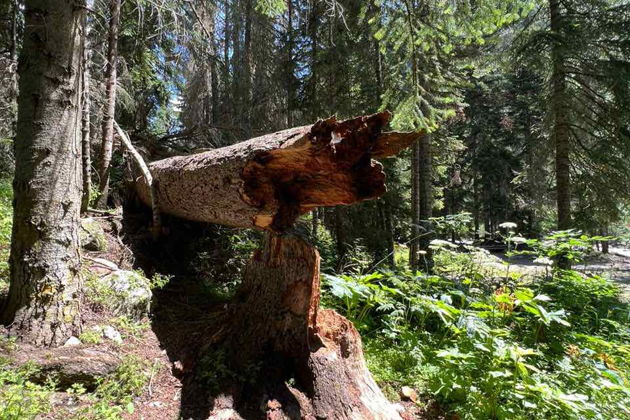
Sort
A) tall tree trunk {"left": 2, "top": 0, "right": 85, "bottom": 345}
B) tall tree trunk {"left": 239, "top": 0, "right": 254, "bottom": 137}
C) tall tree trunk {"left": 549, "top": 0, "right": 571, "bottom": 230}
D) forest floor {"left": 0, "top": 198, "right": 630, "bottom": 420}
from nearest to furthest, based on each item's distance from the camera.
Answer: forest floor {"left": 0, "top": 198, "right": 630, "bottom": 420}
tall tree trunk {"left": 2, "top": 0, "right": 85, "bottom": 345}
tall tree trunk {"left": 549, "top": 0, "right": 571, "bottom": 230}
tall tree trunk {"left": 239, "top": 0, "right": 254, "bottom": 137}

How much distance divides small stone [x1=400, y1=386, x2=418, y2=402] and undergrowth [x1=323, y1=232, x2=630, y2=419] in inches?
3.1

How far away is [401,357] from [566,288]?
271 centimetres

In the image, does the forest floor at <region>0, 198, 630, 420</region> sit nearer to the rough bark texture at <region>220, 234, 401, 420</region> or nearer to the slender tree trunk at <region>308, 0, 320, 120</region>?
the rough bark texture at <region>220, 234, 401, 420</region>

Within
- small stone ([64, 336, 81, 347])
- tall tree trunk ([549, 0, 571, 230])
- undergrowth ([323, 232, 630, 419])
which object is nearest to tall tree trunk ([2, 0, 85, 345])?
small stone ([64, 336, 81, 347])

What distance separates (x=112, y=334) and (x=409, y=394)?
2.77 meters

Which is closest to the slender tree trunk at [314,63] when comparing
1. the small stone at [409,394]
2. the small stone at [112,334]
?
the small stone at [409,394]

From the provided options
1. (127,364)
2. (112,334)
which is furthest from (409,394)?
(112,334)

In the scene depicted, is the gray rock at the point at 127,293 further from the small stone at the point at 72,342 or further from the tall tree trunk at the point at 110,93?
the tall tree trunk at the point at 110,93

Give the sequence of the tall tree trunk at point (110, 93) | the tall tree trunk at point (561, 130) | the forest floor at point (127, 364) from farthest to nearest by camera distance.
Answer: the tall tree trunk at point (561, 130), the tall tree trunk at point (110, 93), the forest floor at point (127, 364)

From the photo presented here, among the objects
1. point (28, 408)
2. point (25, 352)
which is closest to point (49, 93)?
point (25, 352)

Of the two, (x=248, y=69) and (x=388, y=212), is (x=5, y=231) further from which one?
(x=248, y=69)

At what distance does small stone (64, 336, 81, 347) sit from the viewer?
8.43 ft

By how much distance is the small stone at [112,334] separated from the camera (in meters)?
2.87

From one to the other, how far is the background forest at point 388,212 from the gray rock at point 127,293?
0.23ft
